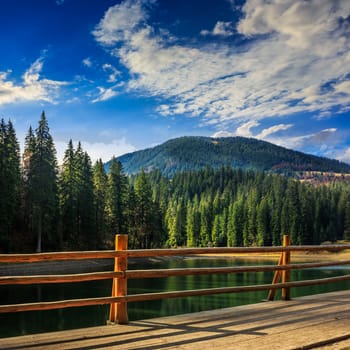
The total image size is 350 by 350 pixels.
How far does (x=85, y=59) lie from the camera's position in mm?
35250

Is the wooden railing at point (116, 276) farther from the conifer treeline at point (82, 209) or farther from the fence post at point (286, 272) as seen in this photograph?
the conifer treeline at point (82, 209)

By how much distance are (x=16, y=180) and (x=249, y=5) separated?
36826 millimetres

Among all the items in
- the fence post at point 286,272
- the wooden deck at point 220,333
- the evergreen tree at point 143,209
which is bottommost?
the wooden deck at point 220,333

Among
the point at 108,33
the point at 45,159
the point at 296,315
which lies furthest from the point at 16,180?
the point at 296,315

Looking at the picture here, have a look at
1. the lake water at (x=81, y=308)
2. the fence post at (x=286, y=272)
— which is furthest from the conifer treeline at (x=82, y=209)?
the fence post at (x=286, y=272)

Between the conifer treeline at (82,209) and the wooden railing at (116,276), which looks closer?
the wooden railing at (116,276)

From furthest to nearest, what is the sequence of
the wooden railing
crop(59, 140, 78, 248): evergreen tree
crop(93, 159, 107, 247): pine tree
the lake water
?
crop(93, 159, 107, 247): pine tree < crop(59, 140, 78, 248): evergreen tree < the lake water < the wooden railing

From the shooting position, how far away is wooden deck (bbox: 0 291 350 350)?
5.60 meters

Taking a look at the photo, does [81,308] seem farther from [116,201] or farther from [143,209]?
[143,209]

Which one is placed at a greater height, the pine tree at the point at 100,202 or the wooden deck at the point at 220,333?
the pine tree at the point at 100,202

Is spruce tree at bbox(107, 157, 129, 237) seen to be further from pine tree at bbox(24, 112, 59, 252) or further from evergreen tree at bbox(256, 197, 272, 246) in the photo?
evergreen tree at bbox(256, 197, 272, 246)

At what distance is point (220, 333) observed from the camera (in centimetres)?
625

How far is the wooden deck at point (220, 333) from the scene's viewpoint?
18.4ft

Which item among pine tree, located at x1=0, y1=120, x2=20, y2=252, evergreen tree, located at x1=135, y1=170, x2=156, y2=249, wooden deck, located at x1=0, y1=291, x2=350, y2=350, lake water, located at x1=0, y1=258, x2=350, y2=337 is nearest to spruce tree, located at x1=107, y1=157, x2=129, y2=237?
evergreen tree, located at x1=135, y1=170, x2=156, y2=249
